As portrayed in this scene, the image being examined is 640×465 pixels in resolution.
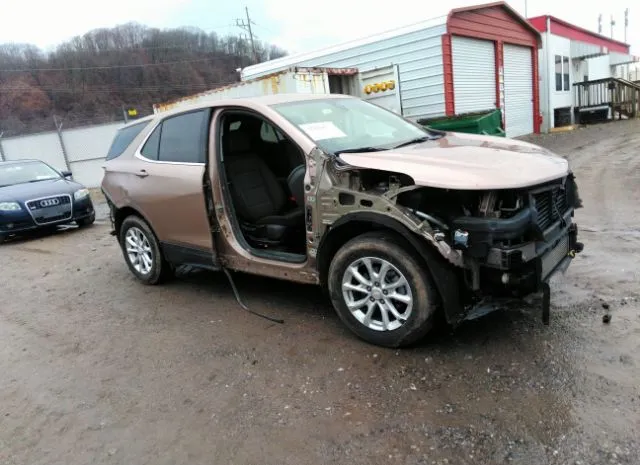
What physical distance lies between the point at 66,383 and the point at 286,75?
9.25 m

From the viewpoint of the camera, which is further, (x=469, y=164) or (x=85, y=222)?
(x=85, y=222)

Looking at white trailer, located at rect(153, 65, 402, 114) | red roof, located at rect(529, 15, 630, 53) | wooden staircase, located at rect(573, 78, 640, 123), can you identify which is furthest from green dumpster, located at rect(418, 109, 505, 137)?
wooden staircase, located at rect(573, 78, 640, 123)

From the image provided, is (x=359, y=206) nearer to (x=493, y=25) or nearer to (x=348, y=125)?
(x=348, y=125)

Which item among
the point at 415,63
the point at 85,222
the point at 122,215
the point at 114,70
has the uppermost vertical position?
the point at 114,70

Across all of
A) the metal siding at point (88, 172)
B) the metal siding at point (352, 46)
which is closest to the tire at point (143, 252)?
the metal siding at point (352, 46)

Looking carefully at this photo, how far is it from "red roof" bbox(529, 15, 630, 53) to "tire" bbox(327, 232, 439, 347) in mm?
21399

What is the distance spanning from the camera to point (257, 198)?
485 cm

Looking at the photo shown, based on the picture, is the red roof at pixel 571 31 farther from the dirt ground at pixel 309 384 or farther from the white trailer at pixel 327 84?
the dirt ground at pixel 309 384

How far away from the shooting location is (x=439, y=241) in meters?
3.10

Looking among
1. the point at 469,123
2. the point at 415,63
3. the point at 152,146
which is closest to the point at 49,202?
the point at 152,146

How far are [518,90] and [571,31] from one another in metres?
8.84

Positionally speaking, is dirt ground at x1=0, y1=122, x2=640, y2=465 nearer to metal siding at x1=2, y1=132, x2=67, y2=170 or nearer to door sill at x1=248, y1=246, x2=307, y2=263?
door sill at x1=248, y1=246, x2=307, y2=263

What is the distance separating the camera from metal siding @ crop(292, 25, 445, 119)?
547 inches

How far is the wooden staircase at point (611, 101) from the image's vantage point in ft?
78.9
